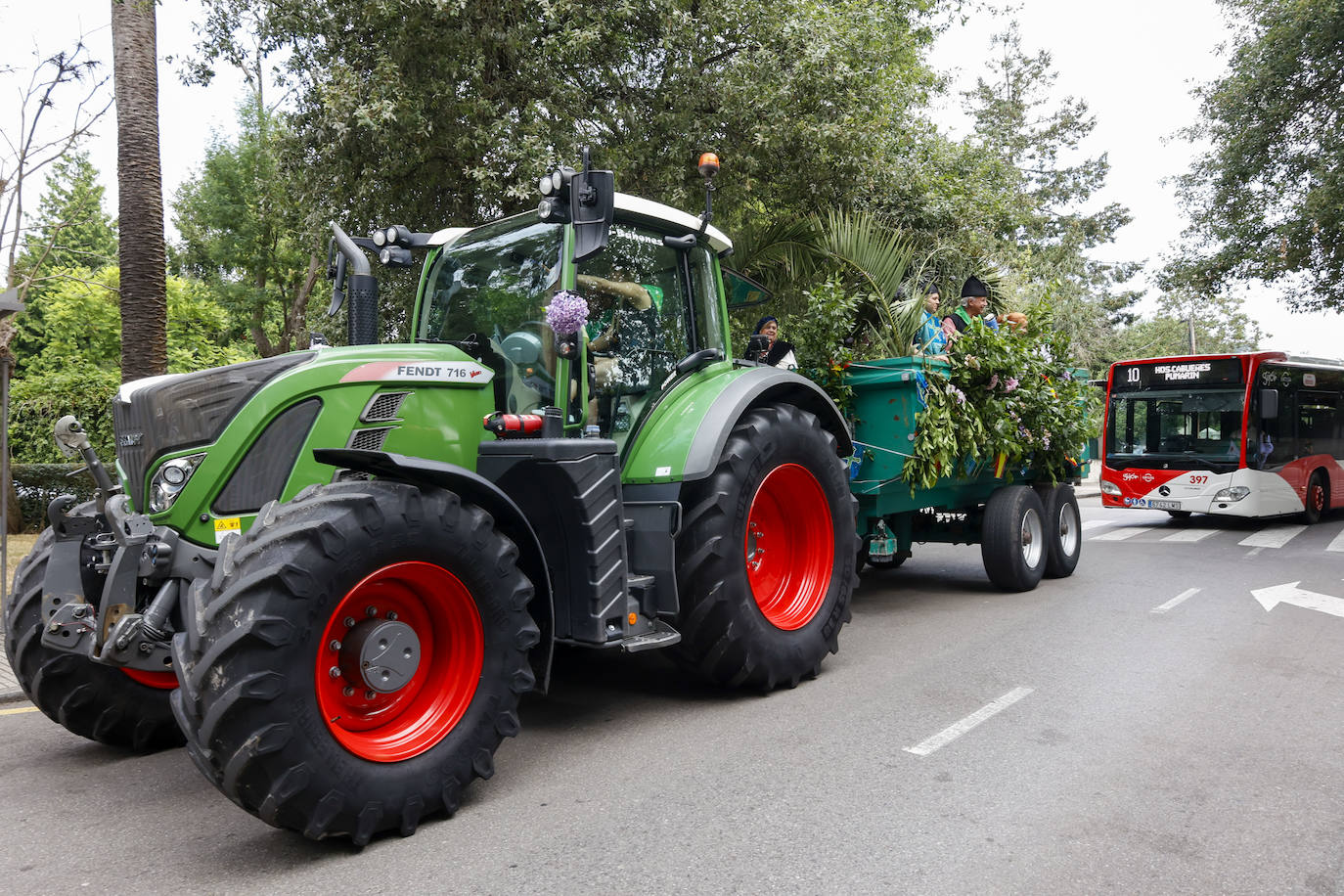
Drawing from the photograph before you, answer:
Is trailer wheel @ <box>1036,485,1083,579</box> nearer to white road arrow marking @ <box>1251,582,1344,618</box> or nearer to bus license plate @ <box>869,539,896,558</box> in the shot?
white road arrow marking @ <box>1251,582,1344,618</box>

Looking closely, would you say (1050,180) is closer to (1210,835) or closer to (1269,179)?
(1269,179)

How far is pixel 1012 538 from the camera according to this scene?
8250 millimetres

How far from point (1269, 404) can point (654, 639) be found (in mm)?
13819

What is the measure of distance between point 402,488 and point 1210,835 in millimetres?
3356

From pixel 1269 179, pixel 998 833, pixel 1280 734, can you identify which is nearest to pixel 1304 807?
pixel 1280 734

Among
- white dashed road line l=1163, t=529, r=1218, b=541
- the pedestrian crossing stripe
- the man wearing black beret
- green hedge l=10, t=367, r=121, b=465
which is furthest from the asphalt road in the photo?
green hedge l=10, t=367, r=121, b=465

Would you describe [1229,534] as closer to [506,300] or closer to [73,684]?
[506,300]

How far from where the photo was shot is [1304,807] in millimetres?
3812

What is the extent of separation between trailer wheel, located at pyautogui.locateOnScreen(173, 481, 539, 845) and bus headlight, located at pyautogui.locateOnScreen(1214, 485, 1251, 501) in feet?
45.9

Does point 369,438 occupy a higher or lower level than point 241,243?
lower

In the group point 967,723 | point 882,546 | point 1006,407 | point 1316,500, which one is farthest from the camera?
point 1316,500

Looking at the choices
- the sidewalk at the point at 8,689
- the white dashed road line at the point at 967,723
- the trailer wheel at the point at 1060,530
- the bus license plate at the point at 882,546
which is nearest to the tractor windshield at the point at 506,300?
the white dashed road line at the point at 967,723

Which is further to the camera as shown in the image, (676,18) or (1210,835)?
(676,18)

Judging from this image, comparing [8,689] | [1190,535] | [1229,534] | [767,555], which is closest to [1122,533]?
[1190,535]
